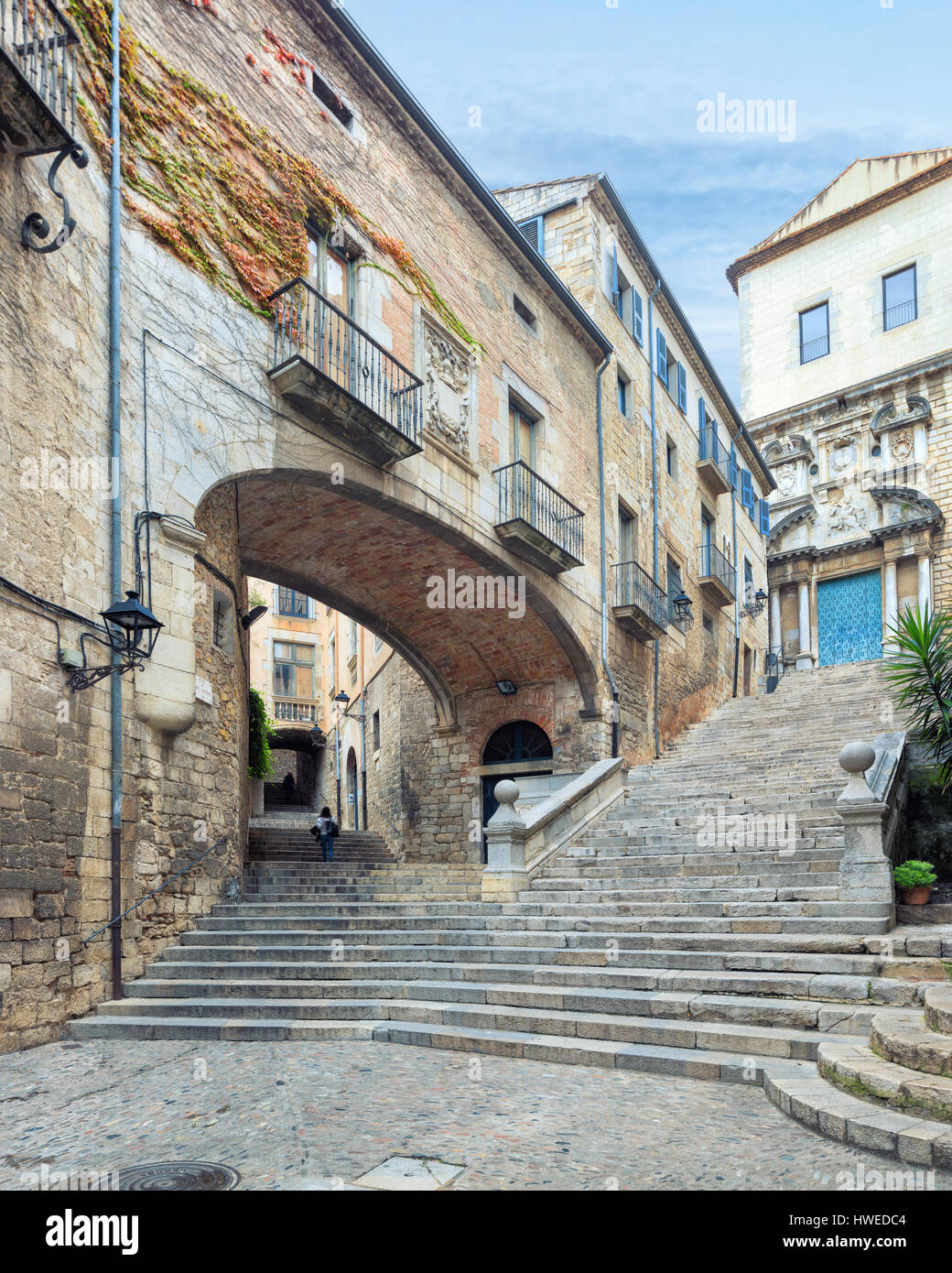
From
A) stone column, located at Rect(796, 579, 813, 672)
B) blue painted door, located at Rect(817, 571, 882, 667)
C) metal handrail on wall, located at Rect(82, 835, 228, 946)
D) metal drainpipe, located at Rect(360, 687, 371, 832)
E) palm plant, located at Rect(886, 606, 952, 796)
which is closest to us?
metal handrail on wall, located at Rect(82, 835, 228, 946)

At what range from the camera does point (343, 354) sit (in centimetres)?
1116

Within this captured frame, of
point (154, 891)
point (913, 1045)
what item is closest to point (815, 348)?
point (154, 891)

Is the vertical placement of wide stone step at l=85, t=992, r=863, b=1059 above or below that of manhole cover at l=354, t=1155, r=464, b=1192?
below

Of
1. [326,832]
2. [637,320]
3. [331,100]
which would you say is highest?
[637,320]

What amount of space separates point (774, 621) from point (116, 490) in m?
23.3

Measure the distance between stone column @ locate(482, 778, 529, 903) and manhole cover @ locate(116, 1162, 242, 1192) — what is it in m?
5.94

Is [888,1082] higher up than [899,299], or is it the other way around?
[899,299]

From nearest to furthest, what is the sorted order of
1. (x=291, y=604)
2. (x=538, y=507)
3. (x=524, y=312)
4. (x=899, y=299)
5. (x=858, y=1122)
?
1. (x=858, y=1122)
2. (x=538, y=507)
3. (x=524, y=312)
4. (x=899, y=299)
5. (x=291, y=604)

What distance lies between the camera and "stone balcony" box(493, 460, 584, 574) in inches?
544

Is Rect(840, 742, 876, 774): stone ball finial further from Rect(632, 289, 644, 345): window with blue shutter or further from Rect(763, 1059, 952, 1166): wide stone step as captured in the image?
Rect(632, 289, 644, 345): window with blue shutter

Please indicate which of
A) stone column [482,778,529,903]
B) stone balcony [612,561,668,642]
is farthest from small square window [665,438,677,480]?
stone column [482,778,529,903]

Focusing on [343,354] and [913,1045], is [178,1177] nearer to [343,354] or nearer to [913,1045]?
[913,1045]

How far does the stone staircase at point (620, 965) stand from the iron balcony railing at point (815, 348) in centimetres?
2094

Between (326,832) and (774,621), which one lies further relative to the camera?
(774,621)
